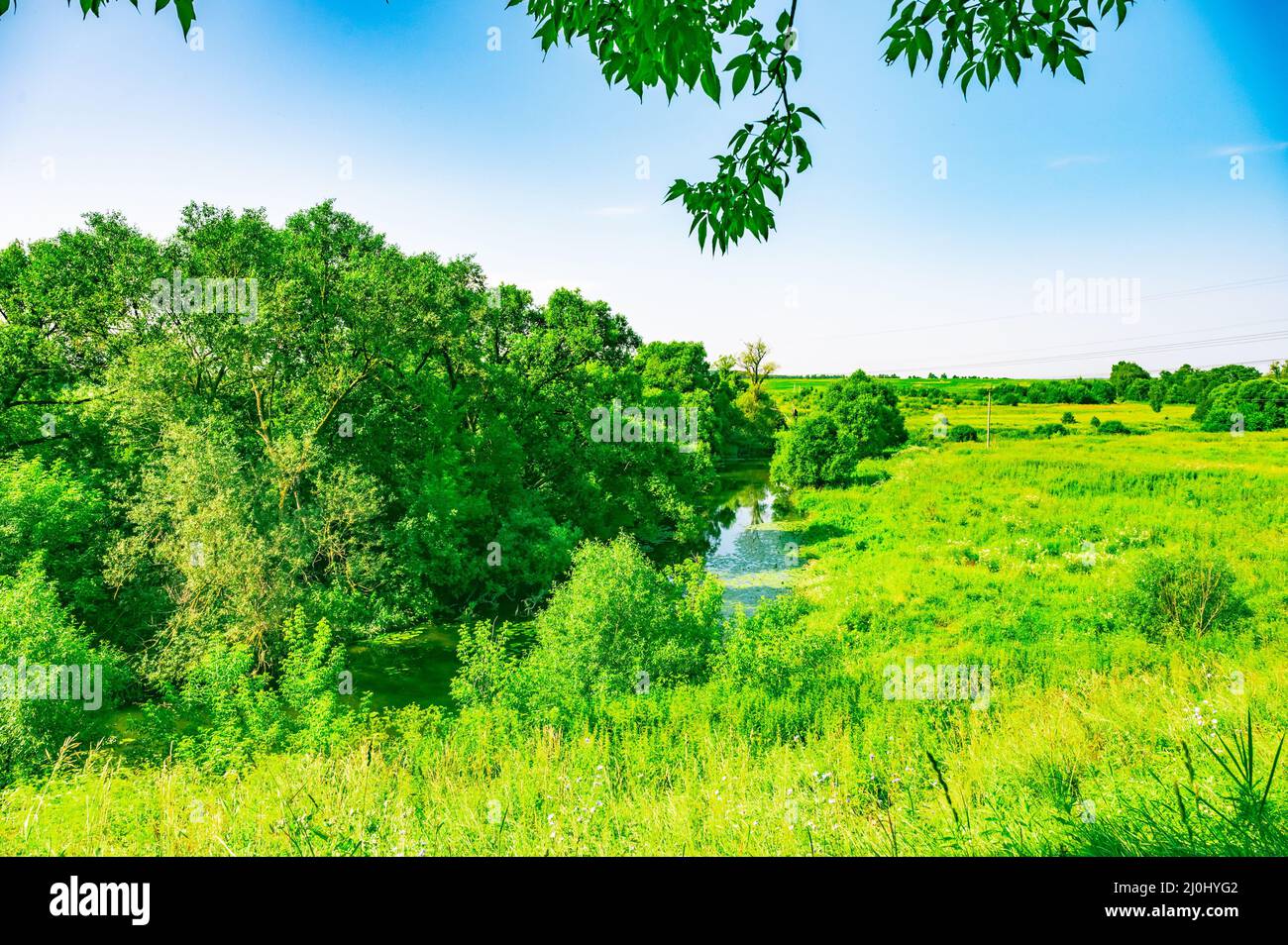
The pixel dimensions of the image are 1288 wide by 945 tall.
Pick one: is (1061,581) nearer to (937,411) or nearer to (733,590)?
(733,590)

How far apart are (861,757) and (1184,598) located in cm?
1236

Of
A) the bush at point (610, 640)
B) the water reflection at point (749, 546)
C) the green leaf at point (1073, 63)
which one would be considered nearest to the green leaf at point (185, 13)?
the green leaf at point (1073, 63)

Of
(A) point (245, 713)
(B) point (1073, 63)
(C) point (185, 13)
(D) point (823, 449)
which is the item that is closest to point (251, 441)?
(A) point (245, 713)

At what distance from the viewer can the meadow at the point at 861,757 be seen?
2.72m

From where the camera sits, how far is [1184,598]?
44.8 ft

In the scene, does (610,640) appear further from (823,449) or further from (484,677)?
(823,449)

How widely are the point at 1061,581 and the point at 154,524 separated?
2608 centimetres

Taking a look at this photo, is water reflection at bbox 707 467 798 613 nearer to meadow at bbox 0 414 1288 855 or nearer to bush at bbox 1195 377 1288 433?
meadow at bbox 0 414 1288 855

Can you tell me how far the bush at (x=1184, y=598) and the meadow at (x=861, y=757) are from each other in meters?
0.22

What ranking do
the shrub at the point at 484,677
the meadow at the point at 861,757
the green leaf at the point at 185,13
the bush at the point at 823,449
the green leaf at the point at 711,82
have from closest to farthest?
1. the green leaf at the point at 185,13
2. the green leaf at the point at 711,82
3. the meadow at the point at 861,757
4. the shrub at the point at 484,677
5. the bush at the point at 823,449

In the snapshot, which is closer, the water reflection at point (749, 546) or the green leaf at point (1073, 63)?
the green leaf at point (1073, 63)

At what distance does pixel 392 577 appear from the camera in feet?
58.2

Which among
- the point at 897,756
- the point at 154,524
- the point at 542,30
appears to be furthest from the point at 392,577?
the point at 542,30

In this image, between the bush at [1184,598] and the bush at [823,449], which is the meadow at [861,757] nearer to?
the bush at [1184,598]
